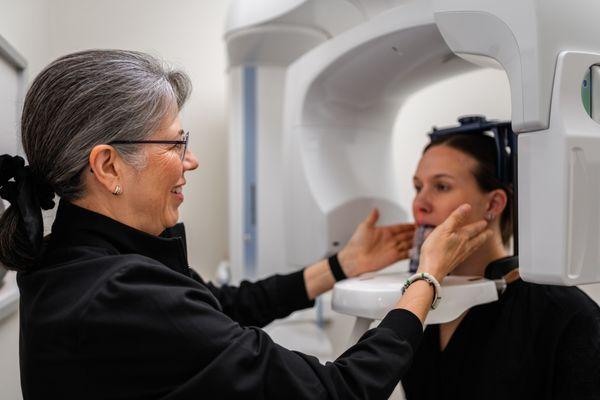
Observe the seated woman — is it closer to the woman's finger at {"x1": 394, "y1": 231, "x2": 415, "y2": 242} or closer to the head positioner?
the head positioner

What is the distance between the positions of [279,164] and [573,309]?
3.41ft

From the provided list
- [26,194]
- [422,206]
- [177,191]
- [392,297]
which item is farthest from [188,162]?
[422,206]

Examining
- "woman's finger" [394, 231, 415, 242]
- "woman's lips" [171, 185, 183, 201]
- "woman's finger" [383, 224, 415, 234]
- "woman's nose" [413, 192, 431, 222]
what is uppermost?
"woman's lips" [171, 185, 183, 201]

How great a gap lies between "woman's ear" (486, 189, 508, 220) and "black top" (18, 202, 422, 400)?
54 centimetres

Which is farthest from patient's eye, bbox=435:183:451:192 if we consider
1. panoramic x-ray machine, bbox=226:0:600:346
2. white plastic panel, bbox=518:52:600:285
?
white plastic panel, bbox=518:52:600:285

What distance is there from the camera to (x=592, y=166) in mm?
855

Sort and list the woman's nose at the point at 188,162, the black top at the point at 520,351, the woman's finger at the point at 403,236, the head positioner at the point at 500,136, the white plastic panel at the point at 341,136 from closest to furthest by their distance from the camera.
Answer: the woman's nose at the point at 188,162, the black top at the point at 520,351, the head positioner at the point at 500,136, the white plastic panel at the point at 341,136, the woman's finger at the point at 403,236


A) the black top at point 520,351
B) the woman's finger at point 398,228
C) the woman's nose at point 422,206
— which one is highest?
the woman's nose at point 422,206

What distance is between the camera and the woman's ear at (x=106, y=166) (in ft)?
2.77

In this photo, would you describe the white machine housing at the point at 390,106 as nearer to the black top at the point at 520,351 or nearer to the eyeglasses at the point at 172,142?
the black top at the point at 520,351

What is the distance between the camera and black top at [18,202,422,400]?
2.48 feet

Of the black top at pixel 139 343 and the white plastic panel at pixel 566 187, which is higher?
the white plastic panel at pixel 566 187

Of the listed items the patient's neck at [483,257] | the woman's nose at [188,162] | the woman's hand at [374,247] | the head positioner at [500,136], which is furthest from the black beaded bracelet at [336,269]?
the woman's nose at [188,162]

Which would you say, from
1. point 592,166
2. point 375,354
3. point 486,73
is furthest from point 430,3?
point 486,73
